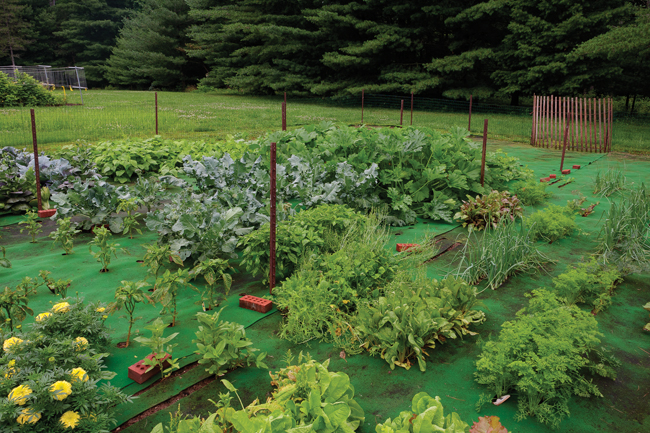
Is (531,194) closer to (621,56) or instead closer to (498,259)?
(498,259)

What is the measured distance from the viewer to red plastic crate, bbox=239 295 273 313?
2891 mm

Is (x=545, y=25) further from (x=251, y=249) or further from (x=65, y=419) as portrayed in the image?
(x=65, y=419)

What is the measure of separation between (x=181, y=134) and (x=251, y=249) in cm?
791

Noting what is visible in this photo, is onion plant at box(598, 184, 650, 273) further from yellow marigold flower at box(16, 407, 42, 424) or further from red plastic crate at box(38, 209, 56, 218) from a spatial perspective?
red plastic crate at box(38, 209, 56, 218)

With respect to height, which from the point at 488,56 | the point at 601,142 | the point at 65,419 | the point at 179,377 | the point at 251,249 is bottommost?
the point at 179,377

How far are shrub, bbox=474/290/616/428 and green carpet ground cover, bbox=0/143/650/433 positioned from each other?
73 mm

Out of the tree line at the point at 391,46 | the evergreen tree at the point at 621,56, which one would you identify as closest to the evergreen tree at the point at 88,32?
the tree line at the point at 391,46

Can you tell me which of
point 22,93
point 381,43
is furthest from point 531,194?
point 381,43

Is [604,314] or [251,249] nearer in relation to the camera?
[604,314]

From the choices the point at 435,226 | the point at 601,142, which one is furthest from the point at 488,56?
the point at 435,226

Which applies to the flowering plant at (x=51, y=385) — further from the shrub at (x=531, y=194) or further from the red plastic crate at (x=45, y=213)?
the shrub at (x=531, y=194)

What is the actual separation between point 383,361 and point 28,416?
1.66 m

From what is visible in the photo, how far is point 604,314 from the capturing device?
2904mm

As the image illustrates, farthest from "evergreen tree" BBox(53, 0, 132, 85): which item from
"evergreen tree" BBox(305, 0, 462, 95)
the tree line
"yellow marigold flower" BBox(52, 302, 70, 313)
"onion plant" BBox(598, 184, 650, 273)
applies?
"onion plant" BBox(598, 184, 650, 273)
